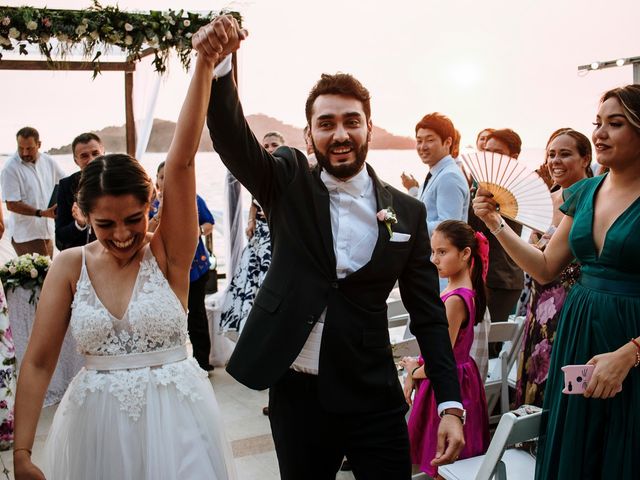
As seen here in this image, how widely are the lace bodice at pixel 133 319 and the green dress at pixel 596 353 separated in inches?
50.8

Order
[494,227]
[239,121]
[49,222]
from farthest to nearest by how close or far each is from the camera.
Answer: [49,222] → [494,227] → [239,121]

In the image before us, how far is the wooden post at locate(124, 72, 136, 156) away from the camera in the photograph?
7848 mm

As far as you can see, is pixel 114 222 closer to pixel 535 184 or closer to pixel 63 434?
pixel 63 434

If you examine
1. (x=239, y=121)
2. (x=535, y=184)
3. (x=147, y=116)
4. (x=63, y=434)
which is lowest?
(x=63, y=434)

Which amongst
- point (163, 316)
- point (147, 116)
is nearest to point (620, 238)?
point (163, 316)

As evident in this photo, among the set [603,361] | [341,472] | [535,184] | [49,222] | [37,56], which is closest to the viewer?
[603,361]

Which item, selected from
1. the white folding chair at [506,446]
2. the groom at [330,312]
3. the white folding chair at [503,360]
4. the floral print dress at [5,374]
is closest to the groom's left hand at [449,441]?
the groom at [330,312]

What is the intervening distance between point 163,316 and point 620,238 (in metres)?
1.42

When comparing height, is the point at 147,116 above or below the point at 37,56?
below

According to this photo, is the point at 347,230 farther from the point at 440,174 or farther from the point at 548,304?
the point at 440,174

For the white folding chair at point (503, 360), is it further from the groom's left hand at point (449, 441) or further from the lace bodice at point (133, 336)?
the lace bodice at point (133, 336)

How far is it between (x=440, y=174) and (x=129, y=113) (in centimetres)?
523

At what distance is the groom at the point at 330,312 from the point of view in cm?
183

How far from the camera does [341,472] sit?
3.64m
